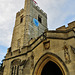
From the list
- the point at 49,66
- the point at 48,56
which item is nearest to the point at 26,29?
the point at 49,66

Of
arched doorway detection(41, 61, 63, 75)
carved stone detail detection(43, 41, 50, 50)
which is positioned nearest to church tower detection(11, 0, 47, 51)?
arched doorway detection(41, 61, 63, 75)

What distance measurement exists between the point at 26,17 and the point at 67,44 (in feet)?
53.2

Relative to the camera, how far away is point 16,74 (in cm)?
1082

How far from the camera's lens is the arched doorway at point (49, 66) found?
712 cm

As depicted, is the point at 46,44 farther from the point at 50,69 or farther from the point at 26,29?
Answer: the point at 26,29

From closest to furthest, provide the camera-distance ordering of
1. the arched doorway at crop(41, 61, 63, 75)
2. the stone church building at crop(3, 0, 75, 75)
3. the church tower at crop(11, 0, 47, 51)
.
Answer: the stone church building at crop(3, 0, 75, 75), the arched doorway at crop(41, 61, 63, 75), the church tower at crop(11, 0, 47, 51)

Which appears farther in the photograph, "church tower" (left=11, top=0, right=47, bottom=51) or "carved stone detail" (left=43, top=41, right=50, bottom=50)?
"church tower" (left=11, top=0, right=47, bottom=51)

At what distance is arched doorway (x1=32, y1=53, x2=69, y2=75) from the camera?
7121mm

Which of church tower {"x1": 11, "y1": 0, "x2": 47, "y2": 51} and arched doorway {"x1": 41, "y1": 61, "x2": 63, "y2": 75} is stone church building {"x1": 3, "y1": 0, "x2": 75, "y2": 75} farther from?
church tower {"x1": 11, "y1": 0, "x2": 47, "y2": 51}

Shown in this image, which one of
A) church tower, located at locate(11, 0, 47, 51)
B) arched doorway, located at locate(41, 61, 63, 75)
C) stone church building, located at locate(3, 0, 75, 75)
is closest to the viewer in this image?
stone church building, located at locate(3, 0, 75, 75)

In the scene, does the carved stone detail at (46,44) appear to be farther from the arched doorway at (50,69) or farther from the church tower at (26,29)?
the church tower at (26,29)

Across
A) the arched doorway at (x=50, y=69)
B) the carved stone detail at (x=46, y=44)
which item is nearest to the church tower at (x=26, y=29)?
the arched doorway at (x=50, y=69)

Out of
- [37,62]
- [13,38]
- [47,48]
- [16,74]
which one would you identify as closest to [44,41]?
[47,48]

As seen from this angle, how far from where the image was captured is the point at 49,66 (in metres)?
9.92
